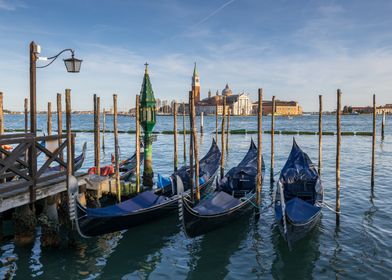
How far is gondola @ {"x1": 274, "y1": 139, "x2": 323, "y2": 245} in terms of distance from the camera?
7754 mm

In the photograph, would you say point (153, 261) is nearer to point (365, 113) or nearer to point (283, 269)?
point (283, 269)

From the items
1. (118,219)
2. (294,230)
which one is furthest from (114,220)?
(294,230)

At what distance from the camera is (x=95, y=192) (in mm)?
10039

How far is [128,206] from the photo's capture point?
→ 29.0 feet

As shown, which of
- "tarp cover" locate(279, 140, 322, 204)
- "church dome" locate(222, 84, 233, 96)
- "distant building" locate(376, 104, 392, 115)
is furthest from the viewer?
"church dome" locate(222, 84, 233, 96)

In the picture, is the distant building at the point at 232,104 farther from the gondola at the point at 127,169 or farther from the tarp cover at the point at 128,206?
the tarp cover at the point at 128,206

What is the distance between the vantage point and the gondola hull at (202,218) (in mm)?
7816

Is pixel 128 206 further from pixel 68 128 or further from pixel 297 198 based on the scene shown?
pixel 297 198

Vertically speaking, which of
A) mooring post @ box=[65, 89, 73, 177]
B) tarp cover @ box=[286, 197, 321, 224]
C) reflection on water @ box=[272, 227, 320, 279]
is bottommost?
reflection on water @ box=[272, 227, 320, 279]

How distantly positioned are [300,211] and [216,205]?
2.02m

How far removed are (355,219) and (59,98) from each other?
9783 millimetres

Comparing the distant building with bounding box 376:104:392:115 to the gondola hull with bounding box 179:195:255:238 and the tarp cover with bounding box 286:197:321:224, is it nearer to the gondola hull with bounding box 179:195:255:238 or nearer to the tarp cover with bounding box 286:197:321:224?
the tarp cover with bounding box 286:197:321:224

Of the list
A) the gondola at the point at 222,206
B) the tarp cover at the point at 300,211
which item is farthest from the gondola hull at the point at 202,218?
the tarp cover at the point at 300,211

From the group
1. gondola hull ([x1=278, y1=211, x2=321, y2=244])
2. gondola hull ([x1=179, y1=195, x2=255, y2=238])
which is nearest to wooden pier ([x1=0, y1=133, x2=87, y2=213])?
gondola hull ([x1=179, y1=195, x2=255, y2=238])
